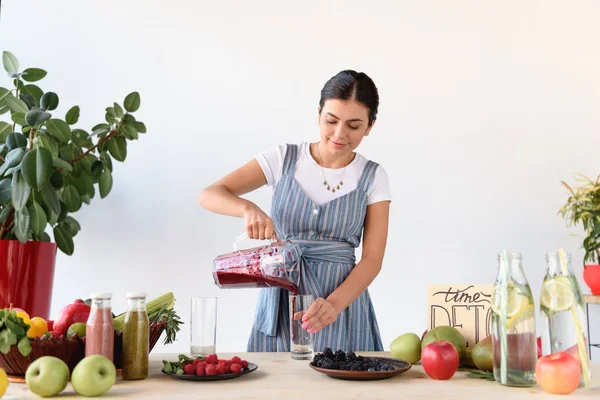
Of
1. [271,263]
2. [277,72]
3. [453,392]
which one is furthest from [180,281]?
[453,392]

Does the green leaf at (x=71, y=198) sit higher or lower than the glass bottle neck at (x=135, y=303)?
higher

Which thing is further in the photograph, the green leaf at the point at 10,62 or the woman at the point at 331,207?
the green leaf at the point at 10,62

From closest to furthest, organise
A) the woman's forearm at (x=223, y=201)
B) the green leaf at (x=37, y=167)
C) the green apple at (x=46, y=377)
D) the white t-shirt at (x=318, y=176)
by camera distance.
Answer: the green apple at (x=46, y=377) < the woman's forearm at (x=223, y=201) < the white t-shirt at (x=318, y=176) < the green leaf at (x=37, y=167)

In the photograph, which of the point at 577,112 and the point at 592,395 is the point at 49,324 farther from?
the point at 577,112

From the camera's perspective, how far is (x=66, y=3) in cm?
321

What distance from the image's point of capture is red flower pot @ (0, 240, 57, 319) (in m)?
2.55

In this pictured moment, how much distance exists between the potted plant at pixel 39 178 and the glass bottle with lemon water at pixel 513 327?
190cm

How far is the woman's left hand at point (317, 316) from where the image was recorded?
141 cm

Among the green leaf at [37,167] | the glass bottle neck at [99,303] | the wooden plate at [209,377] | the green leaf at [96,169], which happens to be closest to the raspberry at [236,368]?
the wooden plate at [209,377]

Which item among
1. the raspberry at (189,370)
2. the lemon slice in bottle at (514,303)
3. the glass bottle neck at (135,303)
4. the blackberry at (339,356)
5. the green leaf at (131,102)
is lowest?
the raspberry at (189,370)

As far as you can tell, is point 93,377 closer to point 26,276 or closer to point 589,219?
point 26,276

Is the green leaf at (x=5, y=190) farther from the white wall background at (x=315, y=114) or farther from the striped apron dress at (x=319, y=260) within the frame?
the striped apron dress at (x=319, y=260)

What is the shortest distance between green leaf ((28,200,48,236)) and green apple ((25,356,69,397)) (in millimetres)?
1605

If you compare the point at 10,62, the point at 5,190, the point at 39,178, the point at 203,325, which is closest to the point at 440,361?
the point at 203,325
